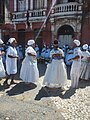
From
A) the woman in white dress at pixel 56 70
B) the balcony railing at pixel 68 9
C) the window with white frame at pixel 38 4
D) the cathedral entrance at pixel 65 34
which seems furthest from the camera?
the window with white frame at pixel 38 4

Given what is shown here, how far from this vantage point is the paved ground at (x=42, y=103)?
578 cm

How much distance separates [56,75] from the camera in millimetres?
8109

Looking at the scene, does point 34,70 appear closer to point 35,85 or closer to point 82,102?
point 35,85

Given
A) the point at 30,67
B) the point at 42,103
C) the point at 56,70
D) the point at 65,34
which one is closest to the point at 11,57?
the point at 30,67

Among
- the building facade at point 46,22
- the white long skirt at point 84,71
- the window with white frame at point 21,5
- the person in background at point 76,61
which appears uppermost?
the window with white frame at point 21,5

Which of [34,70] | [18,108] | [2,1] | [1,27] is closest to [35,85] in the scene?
[34,70]

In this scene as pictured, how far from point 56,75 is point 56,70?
179 millimetres

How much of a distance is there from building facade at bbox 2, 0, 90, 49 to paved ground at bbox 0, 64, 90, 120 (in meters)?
9.78

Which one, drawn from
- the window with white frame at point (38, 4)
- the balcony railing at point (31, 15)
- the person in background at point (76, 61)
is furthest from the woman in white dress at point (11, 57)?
the window with white frame at point (38, 4)

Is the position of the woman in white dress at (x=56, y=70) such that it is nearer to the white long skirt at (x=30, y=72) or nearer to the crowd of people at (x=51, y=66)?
the crowd of people at (x=51, y=66)

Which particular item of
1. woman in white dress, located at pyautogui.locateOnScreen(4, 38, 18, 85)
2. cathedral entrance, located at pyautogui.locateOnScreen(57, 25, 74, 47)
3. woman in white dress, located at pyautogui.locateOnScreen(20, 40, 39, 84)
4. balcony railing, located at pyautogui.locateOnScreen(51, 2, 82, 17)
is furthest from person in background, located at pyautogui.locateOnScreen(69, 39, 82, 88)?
cathedral entrance, located at pyautogui.locateOnScreen(57, 25, 74, 47)

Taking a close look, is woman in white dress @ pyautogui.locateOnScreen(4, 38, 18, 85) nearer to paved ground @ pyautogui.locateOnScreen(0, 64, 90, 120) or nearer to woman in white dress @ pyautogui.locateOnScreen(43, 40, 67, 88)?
paved ground @ pyautogui.locateOnScreen(0, 64, 90, 120)

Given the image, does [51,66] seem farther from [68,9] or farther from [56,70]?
[68,9]

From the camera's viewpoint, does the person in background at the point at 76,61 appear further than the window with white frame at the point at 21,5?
No
